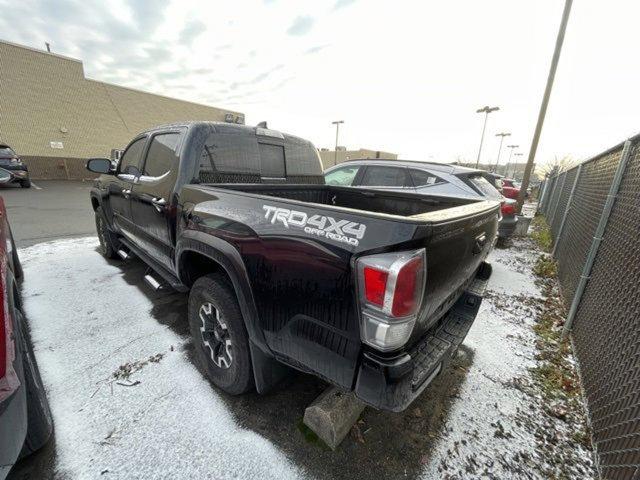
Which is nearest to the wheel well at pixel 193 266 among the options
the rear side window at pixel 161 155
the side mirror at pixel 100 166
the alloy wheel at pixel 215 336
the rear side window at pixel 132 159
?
the alloy wheel at pixel 215 336

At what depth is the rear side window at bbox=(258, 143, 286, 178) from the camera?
10.2ft

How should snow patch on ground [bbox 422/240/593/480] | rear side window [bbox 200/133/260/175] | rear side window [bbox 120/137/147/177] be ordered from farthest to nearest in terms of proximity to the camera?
1. rear side window [bbox 120/137/147/177]
2. rear side window [bbox 200/133/260/175]
3. snow patch on ground [bbox 422/240/593/480]

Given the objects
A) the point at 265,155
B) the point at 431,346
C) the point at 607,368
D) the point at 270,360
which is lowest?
the point at 607,368

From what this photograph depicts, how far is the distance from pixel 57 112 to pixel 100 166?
23128 mm

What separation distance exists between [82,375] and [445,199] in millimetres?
3454

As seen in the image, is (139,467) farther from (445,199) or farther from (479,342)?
(479,342)

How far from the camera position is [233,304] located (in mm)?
2031

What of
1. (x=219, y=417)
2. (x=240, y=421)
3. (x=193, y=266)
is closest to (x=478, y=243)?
(x=240, y=421)

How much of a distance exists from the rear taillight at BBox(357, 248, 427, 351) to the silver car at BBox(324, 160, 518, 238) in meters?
3.19

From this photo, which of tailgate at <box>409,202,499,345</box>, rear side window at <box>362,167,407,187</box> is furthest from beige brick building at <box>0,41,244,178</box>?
tailgate at <box>409,202,499,345</box>

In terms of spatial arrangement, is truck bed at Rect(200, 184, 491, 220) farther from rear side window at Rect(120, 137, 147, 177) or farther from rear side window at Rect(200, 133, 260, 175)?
rear side window at Rect(120, 137, 147, 177)

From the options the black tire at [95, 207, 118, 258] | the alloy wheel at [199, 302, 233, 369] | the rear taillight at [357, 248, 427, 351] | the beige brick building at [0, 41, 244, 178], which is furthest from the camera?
the beige brick building at [0, 41, 244, 178]

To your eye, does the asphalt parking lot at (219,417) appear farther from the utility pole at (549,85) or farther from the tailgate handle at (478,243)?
the utility pole at (549,85)

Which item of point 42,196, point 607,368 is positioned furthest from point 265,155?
point 42,196
